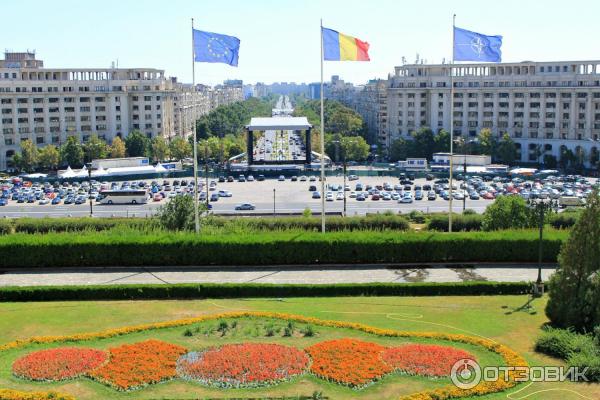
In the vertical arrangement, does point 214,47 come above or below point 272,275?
above

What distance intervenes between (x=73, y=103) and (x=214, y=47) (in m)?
87.0

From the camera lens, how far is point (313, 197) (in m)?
79.8

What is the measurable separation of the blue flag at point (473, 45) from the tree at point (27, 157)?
79.8 meters

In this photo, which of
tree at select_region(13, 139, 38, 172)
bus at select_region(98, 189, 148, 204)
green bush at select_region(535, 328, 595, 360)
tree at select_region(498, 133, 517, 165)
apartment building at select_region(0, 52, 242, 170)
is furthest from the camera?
apartment building at select_region(0, 52, 242, 170)

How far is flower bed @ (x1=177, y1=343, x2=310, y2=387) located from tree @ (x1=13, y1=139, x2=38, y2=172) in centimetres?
8642

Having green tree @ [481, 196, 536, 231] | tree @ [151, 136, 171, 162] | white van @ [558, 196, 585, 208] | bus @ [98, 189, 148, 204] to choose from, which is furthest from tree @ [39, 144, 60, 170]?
green tree @ [481, 196, 536, 231]

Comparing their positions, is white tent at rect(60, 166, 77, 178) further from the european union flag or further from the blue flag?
the blue flag

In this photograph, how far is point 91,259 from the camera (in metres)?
38.1

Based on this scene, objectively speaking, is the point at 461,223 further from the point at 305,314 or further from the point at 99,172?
the point at 99,172

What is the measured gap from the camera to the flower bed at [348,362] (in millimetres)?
22406

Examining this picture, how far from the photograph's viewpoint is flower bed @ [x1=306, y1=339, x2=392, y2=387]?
882 inches

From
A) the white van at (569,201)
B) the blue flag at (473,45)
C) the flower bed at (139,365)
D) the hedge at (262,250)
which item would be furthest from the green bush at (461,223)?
the flower bed at (139,365)

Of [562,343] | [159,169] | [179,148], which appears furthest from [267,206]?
[562,343]

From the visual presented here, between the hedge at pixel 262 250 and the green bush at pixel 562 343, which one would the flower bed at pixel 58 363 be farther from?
the green bush at pixel 562 343
